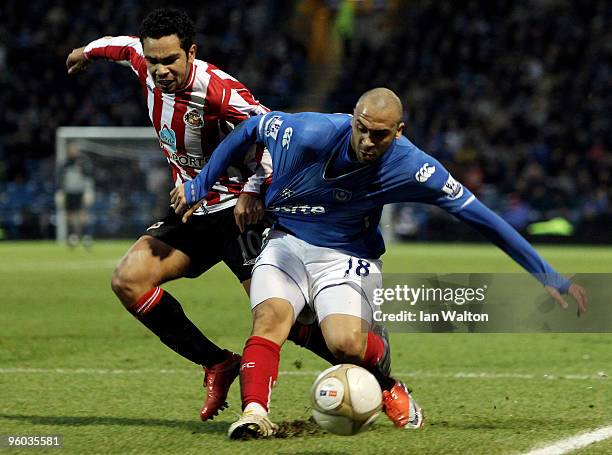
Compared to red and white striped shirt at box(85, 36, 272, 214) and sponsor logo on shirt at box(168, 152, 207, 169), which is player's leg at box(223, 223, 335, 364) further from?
sponsor logo on shirt at box(168, 152, 207, 169)

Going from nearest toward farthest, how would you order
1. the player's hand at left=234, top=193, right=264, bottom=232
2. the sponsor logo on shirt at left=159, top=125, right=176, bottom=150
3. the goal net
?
the player's hand at left=234, top=193, right=264, bottom=232 < the sponsor logo on shirt at left=159, top=125, right=176, bottom=150 < the goal net

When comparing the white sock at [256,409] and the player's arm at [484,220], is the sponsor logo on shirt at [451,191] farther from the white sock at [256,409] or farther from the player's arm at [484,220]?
the white sock at [256,409]

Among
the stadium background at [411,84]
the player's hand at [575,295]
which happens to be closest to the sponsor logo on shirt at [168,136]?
the player's hand at [575,295]

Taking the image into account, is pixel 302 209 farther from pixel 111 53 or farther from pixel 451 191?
pixel 111 53

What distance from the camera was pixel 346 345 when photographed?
4938 mm

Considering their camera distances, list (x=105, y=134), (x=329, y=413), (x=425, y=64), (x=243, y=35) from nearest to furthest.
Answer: (x=329, y=413)
(x=105, y=134)
(x=425, y=64)
(x=243, y=35)

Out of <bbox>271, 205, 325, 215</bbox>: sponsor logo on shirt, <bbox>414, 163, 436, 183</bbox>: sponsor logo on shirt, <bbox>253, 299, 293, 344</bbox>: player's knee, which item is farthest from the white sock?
<bbox>414, 163, 436, 183</bbox>: sponsor logo on shirt

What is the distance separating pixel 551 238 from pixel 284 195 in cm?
1739

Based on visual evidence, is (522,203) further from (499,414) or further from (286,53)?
(499,414)

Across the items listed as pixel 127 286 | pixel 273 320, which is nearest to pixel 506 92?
pixel 127 286

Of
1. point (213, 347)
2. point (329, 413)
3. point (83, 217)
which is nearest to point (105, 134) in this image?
→ point (83, 217)

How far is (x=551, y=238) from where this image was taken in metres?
22.0

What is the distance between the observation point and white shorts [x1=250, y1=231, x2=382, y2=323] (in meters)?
5.05

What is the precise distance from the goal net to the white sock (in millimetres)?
17698
